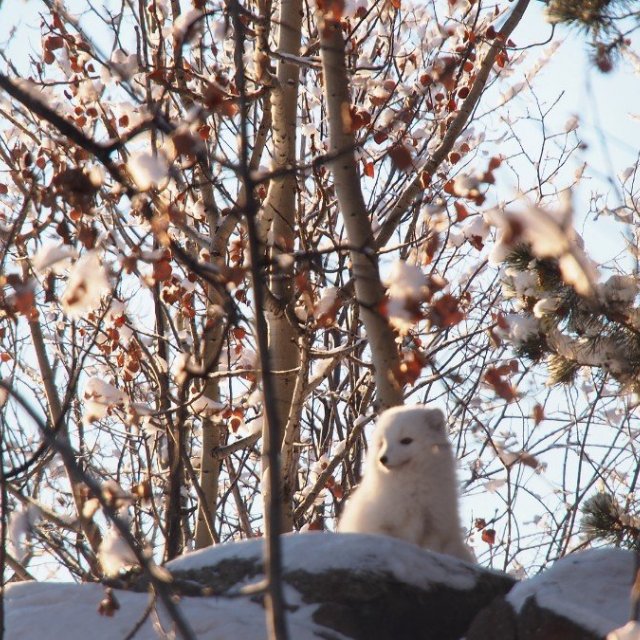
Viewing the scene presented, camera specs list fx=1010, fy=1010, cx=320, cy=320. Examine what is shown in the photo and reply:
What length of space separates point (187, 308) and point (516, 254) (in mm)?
3541

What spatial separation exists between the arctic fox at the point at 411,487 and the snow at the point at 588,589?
85 centimetres

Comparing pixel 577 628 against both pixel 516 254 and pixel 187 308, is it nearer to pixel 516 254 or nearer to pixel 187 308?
pixel 516 254

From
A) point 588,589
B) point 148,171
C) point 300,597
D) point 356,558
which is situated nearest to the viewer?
point 148,171

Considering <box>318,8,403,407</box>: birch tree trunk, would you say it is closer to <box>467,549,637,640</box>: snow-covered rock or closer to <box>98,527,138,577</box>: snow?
<box>467,549,637,640</box>: snow-covered rock

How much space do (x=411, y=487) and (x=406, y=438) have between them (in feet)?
0.89

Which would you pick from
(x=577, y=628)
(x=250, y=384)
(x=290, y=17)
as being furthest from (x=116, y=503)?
(x=250, y=384)

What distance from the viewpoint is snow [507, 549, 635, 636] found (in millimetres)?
3652

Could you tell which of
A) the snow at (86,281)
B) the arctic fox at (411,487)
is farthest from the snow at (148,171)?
the arctic fox at (411,487)

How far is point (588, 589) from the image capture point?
3.96m

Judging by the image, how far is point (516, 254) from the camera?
17.8 feet

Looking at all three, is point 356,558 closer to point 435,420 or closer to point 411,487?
point 411,487

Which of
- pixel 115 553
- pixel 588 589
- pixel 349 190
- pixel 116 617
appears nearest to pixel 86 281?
pixel 115 553

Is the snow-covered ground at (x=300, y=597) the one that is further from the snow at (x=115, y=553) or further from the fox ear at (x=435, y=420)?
the fox ear at (x=435, y=420)

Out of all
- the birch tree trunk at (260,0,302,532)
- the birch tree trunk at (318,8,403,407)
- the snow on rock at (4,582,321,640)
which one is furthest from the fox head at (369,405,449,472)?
the birch tree trunk at (260,0,302,532)
